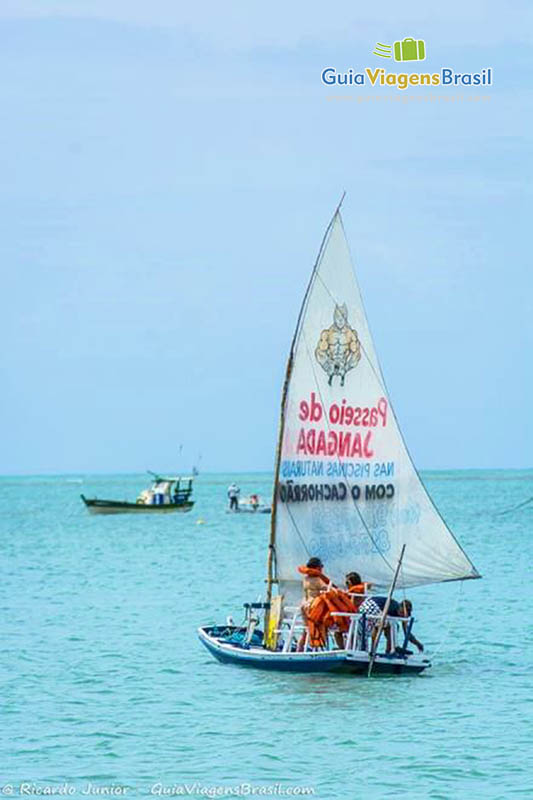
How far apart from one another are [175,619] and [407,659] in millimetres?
16868

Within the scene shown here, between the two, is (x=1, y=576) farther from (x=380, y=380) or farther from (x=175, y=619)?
A: (x=380, y=380)

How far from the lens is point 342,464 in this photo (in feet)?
100

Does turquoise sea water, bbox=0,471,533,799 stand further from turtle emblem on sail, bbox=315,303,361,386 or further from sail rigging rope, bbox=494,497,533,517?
sail rigging rope, bbox=494,497,533,517

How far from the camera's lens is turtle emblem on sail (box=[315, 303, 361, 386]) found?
3048cm

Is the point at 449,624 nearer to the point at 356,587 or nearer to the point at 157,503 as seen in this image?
the point at 356,587

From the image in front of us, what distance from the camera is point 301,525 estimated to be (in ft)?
99.1

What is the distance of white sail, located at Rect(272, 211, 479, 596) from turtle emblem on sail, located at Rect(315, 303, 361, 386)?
0.02 meters

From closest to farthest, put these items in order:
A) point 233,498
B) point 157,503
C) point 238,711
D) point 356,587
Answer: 1. point 238,711
2. point 356,587
3. point 157,503
4. point 233,498

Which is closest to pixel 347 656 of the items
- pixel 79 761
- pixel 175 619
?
pixel 79 761

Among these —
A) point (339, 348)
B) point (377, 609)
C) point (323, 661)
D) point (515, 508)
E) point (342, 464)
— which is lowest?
point (323, 661)

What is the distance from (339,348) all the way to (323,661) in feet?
19.0

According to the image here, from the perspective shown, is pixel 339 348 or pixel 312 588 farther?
pixel 339 348

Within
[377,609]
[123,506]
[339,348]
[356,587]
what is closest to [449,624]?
[339,348]

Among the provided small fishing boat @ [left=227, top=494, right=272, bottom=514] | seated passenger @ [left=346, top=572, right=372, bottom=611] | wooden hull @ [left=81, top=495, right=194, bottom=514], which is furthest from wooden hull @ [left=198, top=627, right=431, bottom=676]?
small fishing boat @ [left=227, top=494, right=272, bottom=514]
